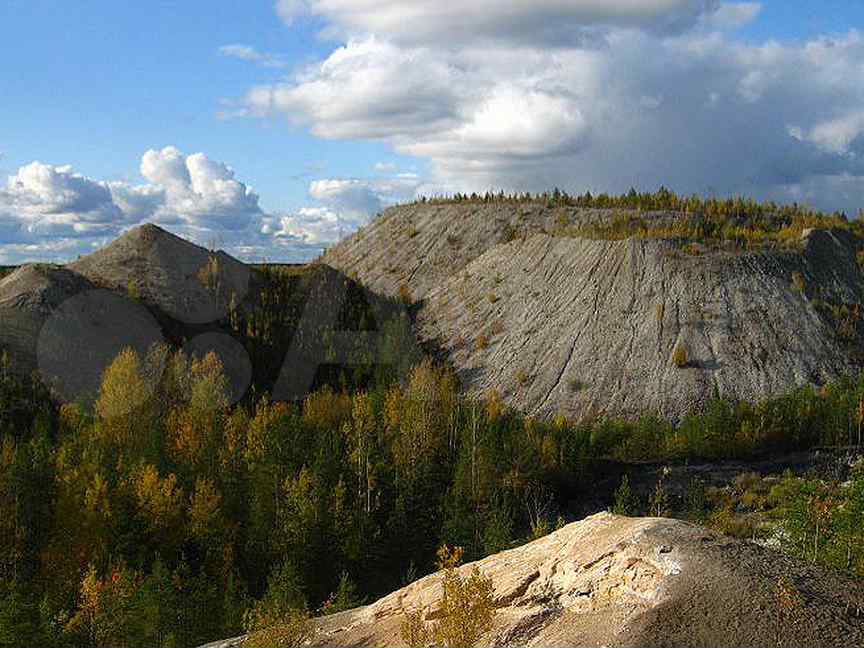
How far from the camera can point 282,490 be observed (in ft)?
109

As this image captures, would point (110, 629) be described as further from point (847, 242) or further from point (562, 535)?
point (847, 242)

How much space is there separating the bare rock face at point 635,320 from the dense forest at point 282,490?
2.49 metres

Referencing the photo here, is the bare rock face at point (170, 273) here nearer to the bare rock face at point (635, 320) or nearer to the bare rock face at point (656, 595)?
the bare rock face at point (635, 320)

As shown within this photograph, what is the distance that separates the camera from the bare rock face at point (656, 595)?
Result: 953 cm

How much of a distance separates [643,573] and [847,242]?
2245 inches

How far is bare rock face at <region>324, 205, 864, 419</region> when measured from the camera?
147 feet

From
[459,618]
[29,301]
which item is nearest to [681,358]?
[459,618]

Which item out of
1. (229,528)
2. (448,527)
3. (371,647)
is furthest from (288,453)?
(371,647)

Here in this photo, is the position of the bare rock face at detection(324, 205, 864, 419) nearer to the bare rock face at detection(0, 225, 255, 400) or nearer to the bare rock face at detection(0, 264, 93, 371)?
the bare rock face at detection(0, 225, 255, 400)

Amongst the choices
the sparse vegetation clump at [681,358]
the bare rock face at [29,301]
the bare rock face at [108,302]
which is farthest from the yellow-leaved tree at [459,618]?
the bare rock face at [29,301]

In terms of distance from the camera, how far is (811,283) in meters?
51.7

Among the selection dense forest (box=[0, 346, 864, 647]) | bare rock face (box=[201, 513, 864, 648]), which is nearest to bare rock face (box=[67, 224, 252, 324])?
dense forest (box=[0, 346, 864, 647])

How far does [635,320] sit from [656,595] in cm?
4022

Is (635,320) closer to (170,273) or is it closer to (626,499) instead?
(626,499)
